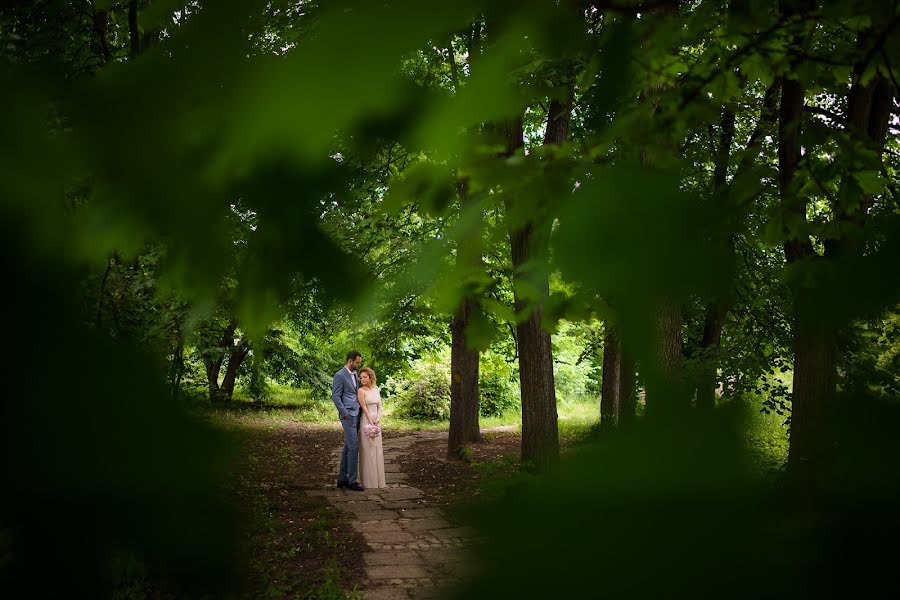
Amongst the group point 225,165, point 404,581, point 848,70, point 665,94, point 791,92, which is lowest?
point 404,581

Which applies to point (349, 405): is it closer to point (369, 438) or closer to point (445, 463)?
point (369, 438)

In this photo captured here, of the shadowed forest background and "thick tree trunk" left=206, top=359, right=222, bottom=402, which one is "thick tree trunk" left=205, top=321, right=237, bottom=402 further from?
the shadowed forest background

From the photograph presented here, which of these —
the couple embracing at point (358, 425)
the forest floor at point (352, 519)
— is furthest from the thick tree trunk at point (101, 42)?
the couple embracing at point (358, 425)

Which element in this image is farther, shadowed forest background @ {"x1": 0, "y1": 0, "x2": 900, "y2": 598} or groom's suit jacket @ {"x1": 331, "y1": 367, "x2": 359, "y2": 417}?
groom's suit jacket @ {"x1": 331, "y1": 367, "x2": 359, "y2": 417}

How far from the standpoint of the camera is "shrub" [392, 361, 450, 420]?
61.7 feet

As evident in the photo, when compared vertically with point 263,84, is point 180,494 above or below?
below

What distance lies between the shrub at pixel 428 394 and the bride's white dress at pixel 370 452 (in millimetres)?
9740

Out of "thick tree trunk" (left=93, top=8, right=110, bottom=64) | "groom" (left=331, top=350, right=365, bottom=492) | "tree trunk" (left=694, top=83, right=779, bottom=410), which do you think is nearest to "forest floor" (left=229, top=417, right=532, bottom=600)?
"tree trunk" (left=694, top=83, right=779, bottom=410)

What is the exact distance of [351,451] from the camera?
8836mm

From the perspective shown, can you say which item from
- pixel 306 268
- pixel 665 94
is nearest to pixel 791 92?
pixel 665 94

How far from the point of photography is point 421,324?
37.7ft

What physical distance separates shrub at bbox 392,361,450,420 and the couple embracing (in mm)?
9714

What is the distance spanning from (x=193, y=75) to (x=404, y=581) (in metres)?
5.15

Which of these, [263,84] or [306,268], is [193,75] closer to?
[263,84]
